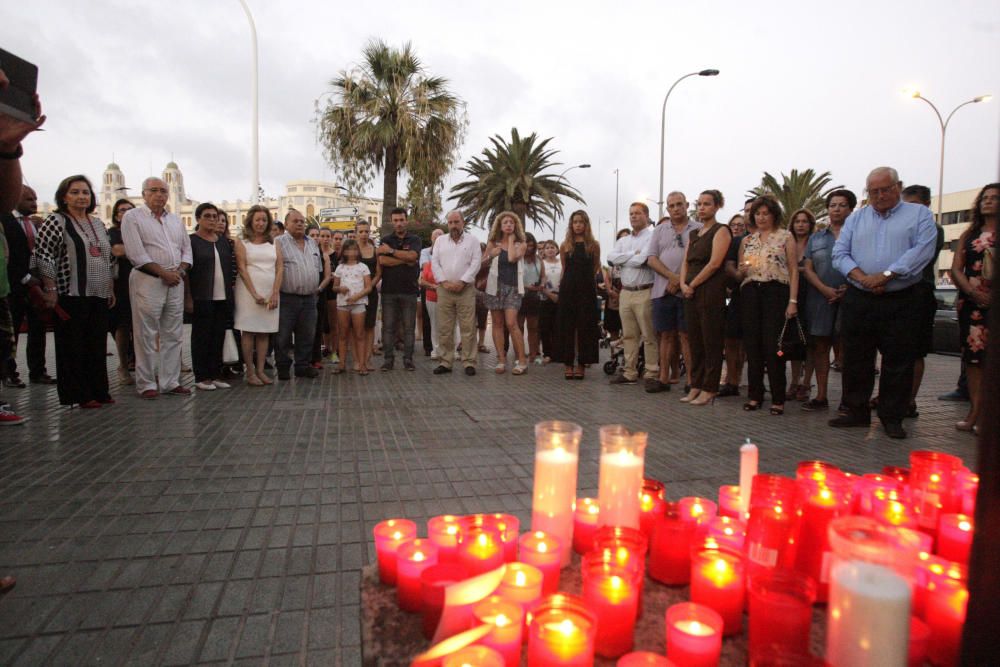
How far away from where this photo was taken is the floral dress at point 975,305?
5059 millimetres

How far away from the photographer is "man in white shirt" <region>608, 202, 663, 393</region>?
24.9 feet

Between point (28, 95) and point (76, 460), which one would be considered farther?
point (76, 460)

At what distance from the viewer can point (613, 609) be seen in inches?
45.1

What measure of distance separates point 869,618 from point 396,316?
852 cm

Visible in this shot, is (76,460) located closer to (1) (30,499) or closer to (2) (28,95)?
(1) (30,499)

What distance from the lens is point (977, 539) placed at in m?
0.74

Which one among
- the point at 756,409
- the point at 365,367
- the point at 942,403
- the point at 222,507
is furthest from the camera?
the point at 365,367

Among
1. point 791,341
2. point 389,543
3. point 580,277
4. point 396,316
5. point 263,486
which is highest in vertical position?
point 580,277

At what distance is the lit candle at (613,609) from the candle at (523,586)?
10cm

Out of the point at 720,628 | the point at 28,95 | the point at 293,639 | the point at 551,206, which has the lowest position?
the point at 293,639

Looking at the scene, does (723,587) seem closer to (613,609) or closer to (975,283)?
(613,609)

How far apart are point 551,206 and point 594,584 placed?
34.7m

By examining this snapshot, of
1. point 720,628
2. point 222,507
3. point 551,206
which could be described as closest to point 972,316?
point 720,628

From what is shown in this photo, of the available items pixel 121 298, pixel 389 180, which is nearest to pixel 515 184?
pixel 389 180
